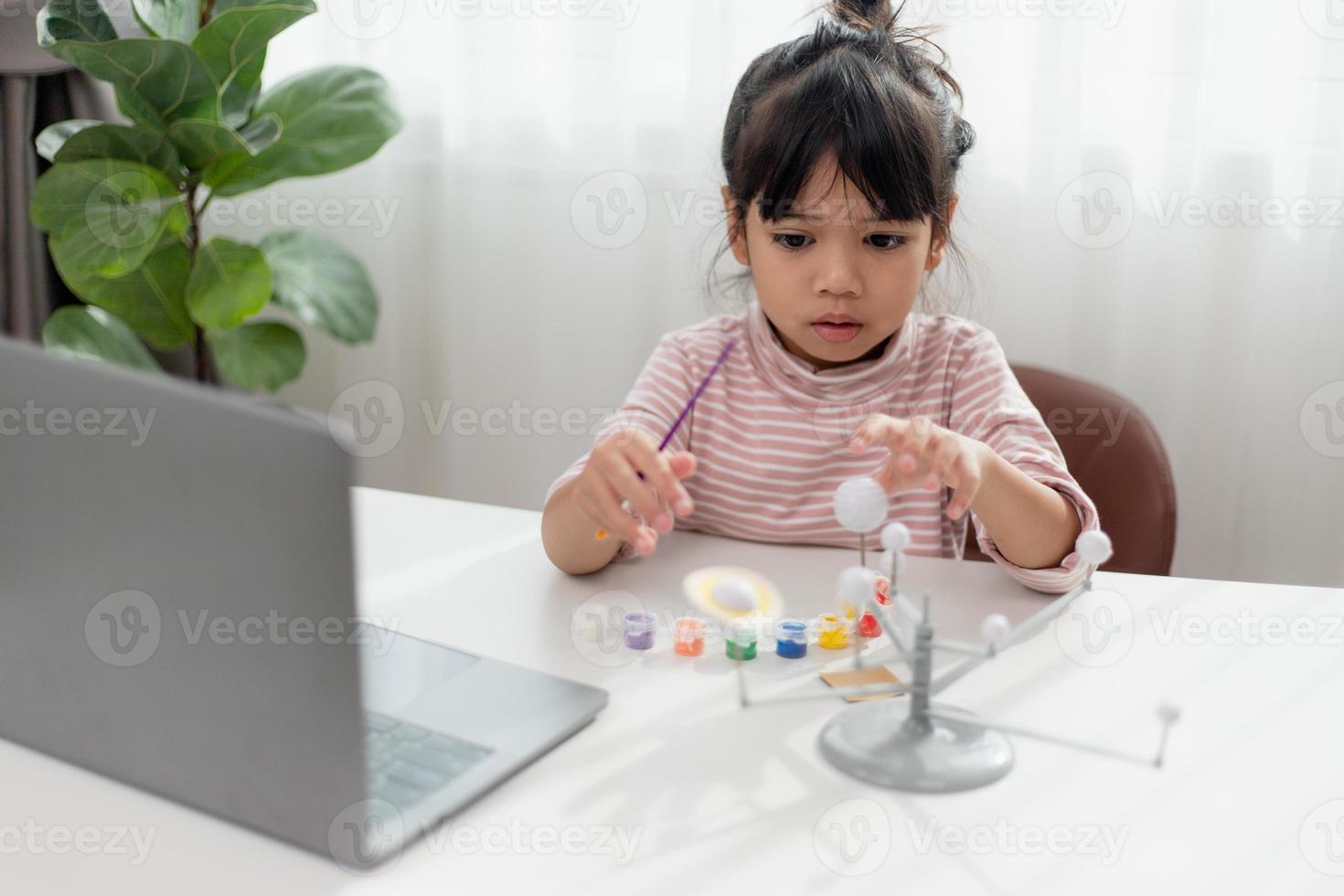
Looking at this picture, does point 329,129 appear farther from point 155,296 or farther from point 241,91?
point 155,296

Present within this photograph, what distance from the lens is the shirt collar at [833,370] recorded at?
135 cm

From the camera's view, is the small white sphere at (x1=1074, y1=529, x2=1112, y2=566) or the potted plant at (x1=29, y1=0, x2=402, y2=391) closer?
the small white sphere at (x1=1074, y1=529, x2=1112, y2=566)

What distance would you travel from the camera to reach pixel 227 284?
6.03 feet

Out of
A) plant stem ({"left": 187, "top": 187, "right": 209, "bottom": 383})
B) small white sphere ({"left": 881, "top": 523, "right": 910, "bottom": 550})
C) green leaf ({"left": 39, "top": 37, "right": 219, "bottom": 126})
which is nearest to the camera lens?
small white sphere ({"left": 881, "top": 523, "right": 910, "bottom": 550})

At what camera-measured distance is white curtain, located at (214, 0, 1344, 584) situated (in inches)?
71.2

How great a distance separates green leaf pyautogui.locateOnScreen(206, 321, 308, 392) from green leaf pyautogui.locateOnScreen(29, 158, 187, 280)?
0.76ft

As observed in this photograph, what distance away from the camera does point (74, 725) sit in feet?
2.57

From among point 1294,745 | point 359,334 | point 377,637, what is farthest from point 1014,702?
point 359,334

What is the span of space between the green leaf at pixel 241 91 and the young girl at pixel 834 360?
0.85 m

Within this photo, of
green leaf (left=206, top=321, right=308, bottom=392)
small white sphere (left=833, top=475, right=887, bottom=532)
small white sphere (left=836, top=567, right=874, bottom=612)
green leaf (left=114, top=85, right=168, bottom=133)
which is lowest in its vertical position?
green leaf (left=206, top=321, right=308, bottom=392)

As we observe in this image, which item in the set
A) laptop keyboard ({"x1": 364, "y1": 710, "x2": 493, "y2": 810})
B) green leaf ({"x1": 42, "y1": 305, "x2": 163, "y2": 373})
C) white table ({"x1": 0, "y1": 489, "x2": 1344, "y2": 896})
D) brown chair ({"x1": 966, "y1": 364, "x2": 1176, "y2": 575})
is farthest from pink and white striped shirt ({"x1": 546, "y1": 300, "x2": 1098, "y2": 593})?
green leaf ({"x1": 42, "y1": 305, "x2": 163, "y2": 373})

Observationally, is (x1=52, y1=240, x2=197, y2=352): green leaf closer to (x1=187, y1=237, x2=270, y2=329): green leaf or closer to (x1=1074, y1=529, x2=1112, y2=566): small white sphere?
(x1=187, y1=237, x2=270, y2=329): green leaf

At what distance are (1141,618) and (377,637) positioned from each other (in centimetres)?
62

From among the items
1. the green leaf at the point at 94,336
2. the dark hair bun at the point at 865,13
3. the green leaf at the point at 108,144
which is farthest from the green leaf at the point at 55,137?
the dark hair bun at the point at 865,13
